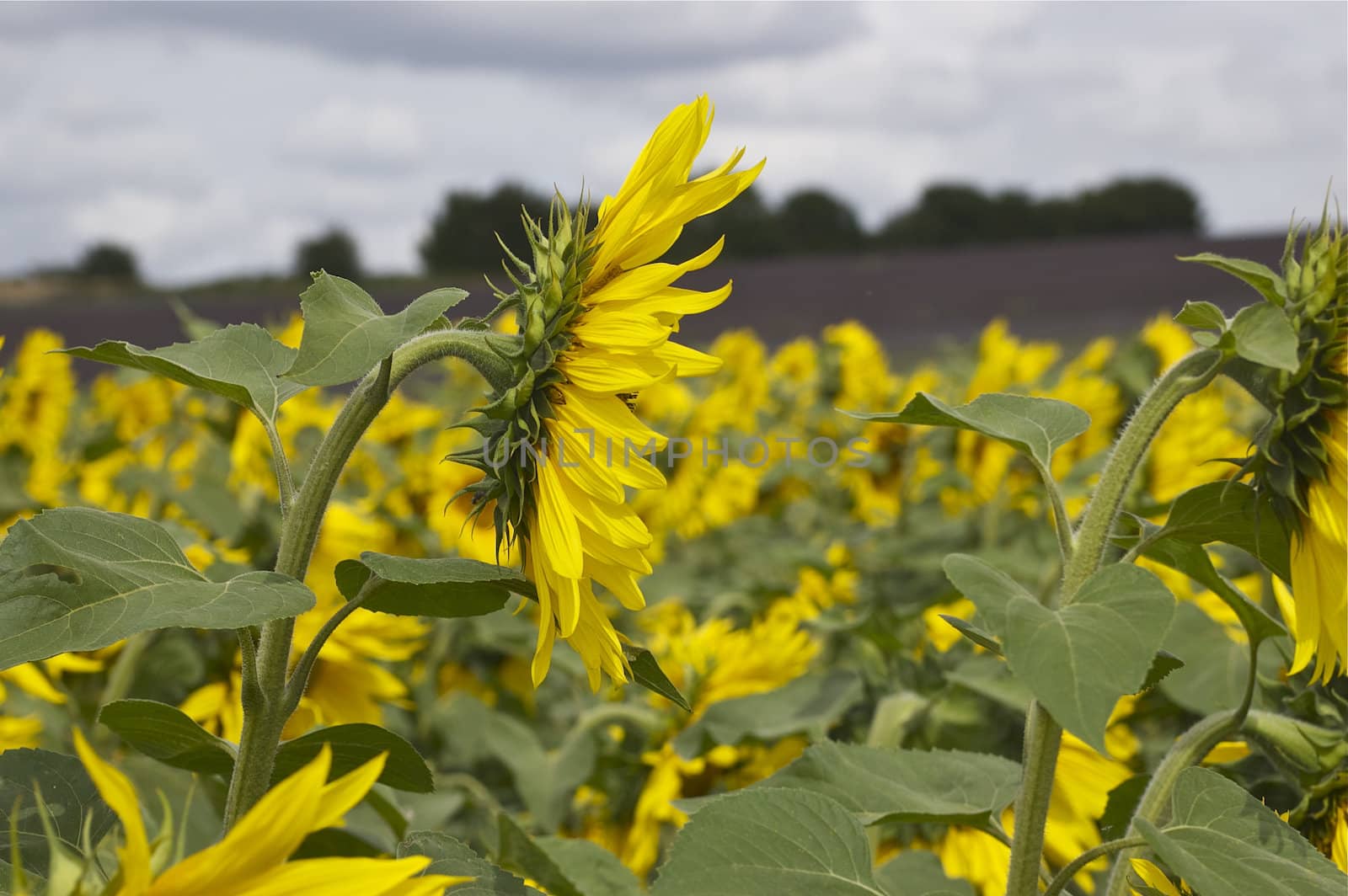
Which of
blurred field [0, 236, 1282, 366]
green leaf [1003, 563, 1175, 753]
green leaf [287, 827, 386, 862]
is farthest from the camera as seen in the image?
blurred field [0, 236, 1282, 366]

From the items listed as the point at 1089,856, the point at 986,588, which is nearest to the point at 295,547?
the point at 986,588

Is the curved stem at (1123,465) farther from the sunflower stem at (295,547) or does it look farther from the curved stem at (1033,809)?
the sunflower stem at (295,547)

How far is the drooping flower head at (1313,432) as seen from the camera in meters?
0.77

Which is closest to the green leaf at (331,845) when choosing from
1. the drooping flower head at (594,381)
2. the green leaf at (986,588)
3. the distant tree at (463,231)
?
the drooping flower head at (594,381)

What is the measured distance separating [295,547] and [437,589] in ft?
0.31

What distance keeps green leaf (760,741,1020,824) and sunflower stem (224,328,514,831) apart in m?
0.37

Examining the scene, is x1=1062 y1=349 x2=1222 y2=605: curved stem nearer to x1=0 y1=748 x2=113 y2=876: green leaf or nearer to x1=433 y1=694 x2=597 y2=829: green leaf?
x1=0 y1=748 x2=113 y2=876: green leaf

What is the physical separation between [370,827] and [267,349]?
0.75 meters

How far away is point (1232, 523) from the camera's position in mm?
831

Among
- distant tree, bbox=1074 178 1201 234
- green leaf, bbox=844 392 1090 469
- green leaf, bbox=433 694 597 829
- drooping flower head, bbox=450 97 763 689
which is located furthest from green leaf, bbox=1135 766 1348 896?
distant tree, bbox=1074 178 1201 234

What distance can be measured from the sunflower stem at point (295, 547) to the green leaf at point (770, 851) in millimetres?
263

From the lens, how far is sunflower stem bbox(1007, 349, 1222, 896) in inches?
32.1

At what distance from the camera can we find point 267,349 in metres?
0.89

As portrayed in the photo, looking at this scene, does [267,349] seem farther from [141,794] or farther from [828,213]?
[828,213]
